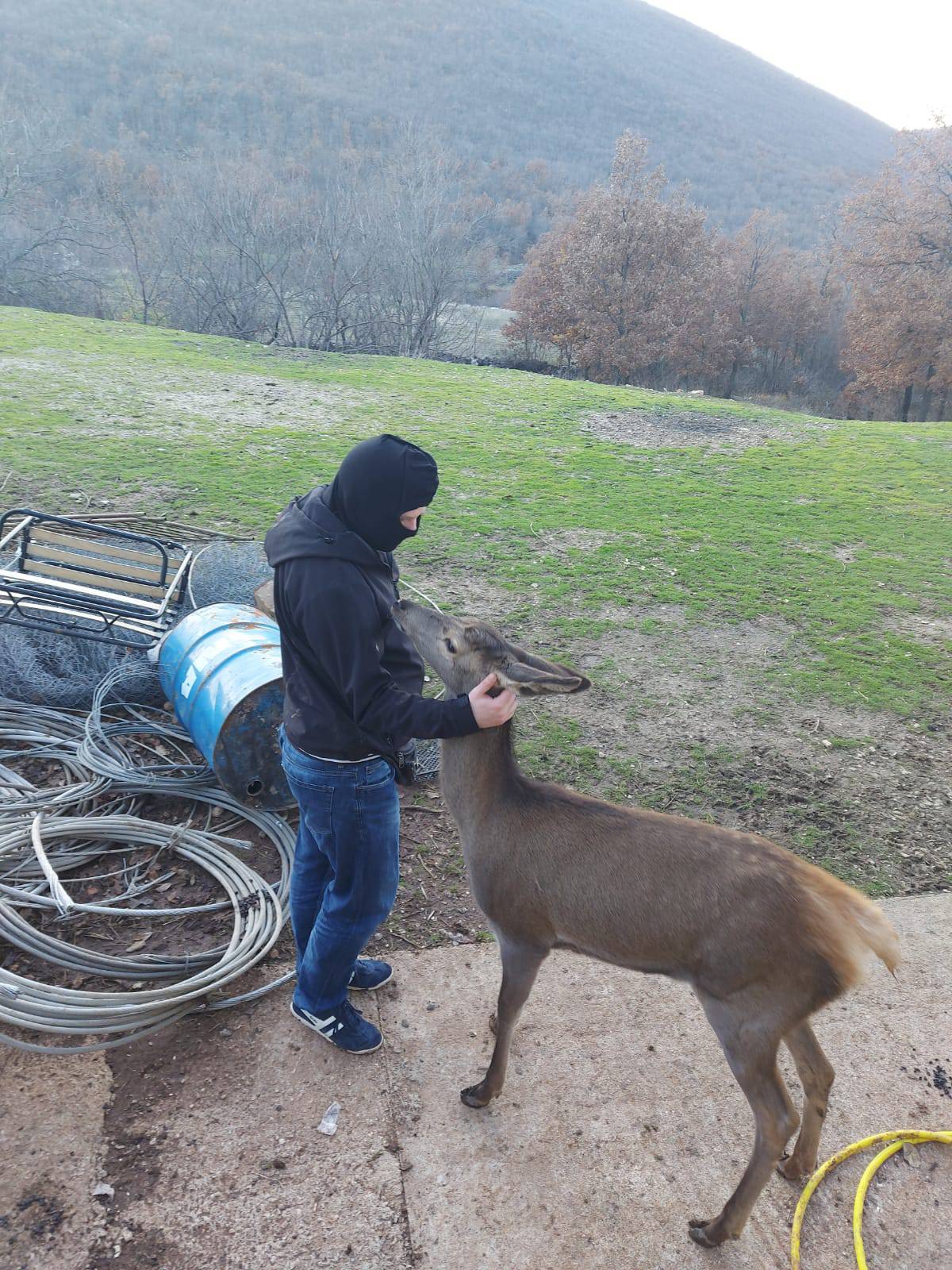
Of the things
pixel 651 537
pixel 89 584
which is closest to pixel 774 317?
pixel 651 537

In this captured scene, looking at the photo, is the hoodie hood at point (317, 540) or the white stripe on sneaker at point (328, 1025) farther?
the white stripe on sneaker at point (328, 1025)

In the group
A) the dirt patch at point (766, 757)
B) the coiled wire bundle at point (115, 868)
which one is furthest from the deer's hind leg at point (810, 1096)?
the coiled wire bundle at point (115, 868)

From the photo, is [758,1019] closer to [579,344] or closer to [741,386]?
[579,344]

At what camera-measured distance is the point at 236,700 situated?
4.48 m

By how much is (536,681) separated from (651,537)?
740cm

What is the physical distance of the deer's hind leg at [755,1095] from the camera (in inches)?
110

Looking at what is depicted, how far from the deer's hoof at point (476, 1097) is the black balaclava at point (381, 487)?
2.19m

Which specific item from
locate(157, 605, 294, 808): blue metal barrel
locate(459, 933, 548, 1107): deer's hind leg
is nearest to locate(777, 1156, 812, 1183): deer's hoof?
locate(459, 933, 548, 1107): deer's hind leg

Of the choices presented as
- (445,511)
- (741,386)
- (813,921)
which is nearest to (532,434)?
(445,511)

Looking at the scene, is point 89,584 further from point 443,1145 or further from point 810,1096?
point 810,1096

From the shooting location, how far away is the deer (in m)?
2.79

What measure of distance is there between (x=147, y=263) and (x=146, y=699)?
97.3 ft

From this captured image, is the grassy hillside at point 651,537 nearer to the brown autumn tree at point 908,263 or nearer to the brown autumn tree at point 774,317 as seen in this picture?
the brown autumn tree at point 908,263

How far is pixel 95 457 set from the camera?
1045 centimetres
